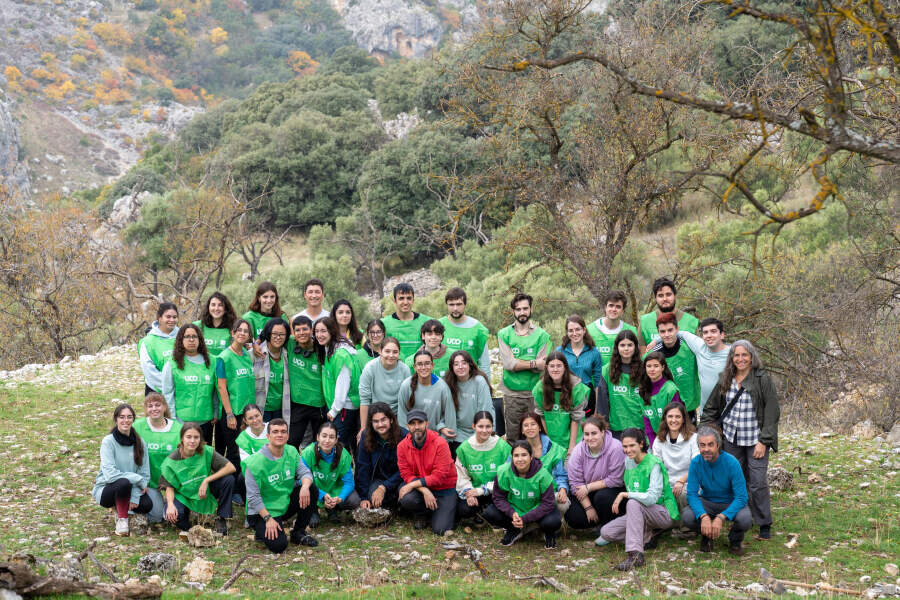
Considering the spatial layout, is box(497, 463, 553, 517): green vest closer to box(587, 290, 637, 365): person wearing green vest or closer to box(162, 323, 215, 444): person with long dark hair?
box(587, 290, 637, 365): person wearing green vest

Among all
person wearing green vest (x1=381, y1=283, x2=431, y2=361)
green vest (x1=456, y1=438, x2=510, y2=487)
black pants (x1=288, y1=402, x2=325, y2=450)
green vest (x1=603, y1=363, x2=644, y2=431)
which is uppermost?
person wearing green vest (x1=381, y1=283, x2=431, y2=361)

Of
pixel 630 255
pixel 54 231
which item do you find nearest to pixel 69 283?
pixel 54 231

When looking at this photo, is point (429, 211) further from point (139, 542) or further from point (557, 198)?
point (139, 542)

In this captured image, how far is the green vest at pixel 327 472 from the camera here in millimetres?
7875

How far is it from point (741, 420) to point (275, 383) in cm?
476

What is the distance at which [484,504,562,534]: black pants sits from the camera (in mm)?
7414

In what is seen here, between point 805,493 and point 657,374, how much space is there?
103 inches

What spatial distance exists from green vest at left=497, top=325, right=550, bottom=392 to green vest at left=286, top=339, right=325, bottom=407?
2039 mm

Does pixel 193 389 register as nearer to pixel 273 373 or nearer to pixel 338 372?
pixel 273 373

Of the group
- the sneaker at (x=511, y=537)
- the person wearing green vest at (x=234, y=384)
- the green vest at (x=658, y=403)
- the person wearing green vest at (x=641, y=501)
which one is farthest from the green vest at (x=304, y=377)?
the green vest at (x=658, y=403)

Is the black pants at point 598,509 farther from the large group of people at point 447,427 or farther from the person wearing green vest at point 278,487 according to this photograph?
the person wearing green vest at point 278,487

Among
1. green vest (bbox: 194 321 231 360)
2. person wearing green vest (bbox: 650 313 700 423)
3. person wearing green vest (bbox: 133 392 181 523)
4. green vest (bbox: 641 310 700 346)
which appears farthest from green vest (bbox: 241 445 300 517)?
green vest (bbox: 641 310 700 346)

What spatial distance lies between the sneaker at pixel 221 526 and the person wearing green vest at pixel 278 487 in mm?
328

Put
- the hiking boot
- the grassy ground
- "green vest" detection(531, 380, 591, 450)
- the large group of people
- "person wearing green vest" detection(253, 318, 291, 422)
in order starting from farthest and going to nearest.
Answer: "person wearing green vest" detection(253, 318, 291, 422) < "green vest" detection(531, 380, 591, 450) < the large group of people < the hiking boot < the grassy ground
